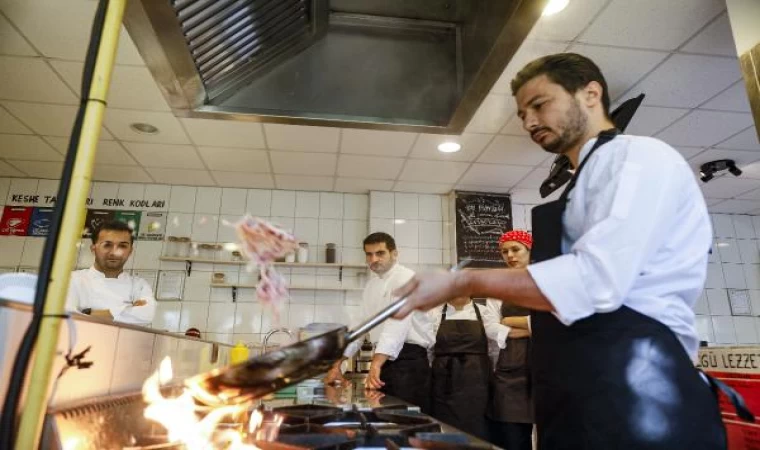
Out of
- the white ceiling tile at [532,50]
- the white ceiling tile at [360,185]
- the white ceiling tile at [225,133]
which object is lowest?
the white ceiling tile at [225,133]

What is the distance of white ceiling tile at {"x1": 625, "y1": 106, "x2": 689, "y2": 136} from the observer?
3.21m

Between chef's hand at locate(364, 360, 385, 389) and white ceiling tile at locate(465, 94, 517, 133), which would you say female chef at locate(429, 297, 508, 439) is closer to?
chef's hand at locate(364, 360, 385, 389)

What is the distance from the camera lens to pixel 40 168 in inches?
173

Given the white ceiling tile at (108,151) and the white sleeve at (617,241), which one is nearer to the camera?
the white sleeve at (617,241)

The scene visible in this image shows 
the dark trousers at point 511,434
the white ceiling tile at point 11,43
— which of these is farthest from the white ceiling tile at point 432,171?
the white ceiling tile at point 11,43

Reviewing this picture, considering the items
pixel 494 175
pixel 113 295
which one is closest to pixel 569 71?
pixel 113 295

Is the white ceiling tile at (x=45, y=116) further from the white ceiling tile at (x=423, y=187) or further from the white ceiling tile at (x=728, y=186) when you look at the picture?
the white ceiling tile at (x=728, y=186)

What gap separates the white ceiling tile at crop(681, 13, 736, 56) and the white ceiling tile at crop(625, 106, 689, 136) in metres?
0.63

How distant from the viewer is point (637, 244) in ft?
2.63

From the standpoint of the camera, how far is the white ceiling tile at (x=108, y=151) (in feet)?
12.4

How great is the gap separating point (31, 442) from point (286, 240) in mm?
695

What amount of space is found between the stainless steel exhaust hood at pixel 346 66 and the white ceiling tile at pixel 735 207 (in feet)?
15.5

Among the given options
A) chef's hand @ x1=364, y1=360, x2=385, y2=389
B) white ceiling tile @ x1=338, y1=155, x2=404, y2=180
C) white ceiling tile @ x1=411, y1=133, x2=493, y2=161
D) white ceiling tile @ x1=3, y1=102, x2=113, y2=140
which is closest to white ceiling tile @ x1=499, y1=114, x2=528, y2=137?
white ceiling tile @ x1=411, y1=133, x2=493, y2=161

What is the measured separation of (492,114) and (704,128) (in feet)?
5.48
